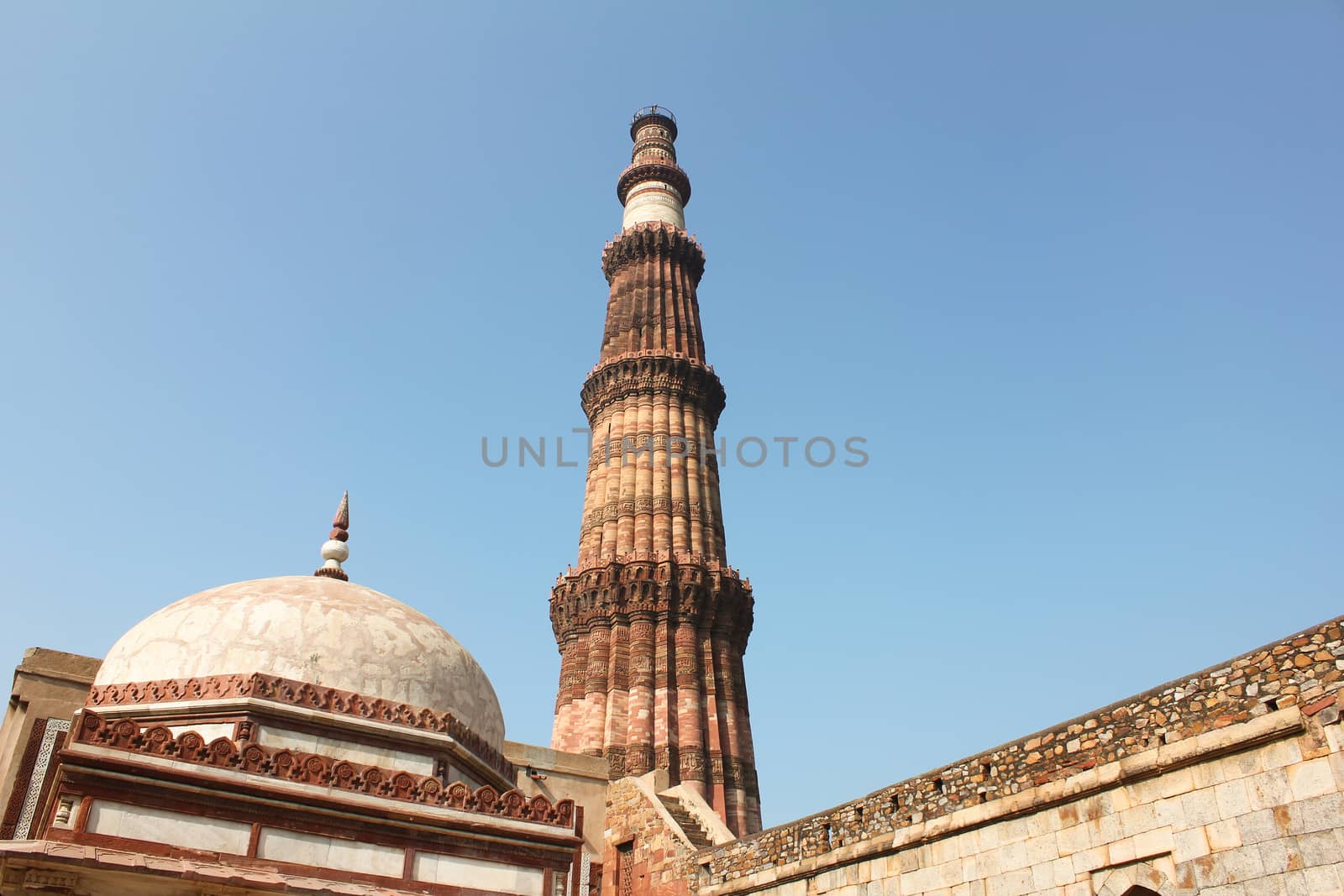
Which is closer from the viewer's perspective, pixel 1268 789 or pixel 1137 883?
pixel 1268 789

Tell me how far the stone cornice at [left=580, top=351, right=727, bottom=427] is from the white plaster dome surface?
52.5 feet

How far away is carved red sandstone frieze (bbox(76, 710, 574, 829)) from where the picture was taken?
7.79 m

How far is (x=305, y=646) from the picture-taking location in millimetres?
9656

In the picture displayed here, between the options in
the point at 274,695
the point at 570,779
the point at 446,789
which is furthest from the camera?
the point at 570,779

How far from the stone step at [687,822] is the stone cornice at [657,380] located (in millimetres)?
12053

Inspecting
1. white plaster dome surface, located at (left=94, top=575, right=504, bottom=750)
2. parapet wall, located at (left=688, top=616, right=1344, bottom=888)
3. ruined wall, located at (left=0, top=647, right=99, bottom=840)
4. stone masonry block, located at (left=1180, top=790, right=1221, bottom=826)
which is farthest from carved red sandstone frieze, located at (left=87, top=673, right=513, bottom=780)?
stone masonry block, located at (left=1180, top=790, right=1221, bottom=826)

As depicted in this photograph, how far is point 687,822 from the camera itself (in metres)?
15.6

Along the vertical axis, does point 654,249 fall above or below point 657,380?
above

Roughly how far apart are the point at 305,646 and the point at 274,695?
2.20 feet

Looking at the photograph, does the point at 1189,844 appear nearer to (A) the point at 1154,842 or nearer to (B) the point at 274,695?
(A) the point at 1154,842

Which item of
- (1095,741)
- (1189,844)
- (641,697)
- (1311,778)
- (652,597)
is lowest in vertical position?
(1189,844)

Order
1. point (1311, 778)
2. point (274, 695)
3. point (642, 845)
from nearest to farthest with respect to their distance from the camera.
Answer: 1. point (1311, 778)
2. point (274, 695)
3. point (642, 845)

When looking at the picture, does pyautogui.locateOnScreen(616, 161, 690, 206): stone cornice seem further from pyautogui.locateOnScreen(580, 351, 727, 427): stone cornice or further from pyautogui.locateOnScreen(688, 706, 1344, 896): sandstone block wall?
pyautogui.locateOnScreen(688, 706, 1344, 896): sandstone block wall

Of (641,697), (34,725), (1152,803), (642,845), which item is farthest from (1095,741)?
(641,697)
